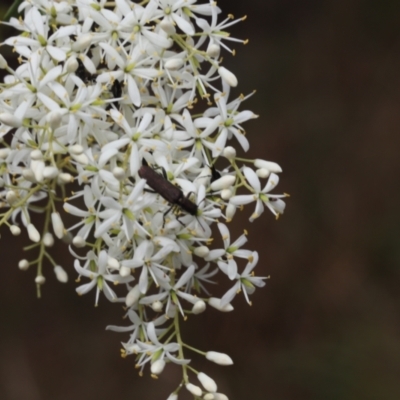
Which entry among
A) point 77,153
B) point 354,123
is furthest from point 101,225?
point 354,123

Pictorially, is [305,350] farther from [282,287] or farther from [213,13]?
[213,13]

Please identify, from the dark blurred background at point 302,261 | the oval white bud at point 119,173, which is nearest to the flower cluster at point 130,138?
the oval white bud at point 119,173

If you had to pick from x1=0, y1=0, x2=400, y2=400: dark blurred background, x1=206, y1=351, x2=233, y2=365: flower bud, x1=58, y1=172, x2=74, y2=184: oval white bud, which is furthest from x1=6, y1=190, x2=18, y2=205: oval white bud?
x1=0, y1=0, x2=400, y2=400: dark blurred background

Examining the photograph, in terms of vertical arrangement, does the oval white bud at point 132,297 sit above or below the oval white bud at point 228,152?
below

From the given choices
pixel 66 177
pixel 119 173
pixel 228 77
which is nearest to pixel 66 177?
pixel 66 177

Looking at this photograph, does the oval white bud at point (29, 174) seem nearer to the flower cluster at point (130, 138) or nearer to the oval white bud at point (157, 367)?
the flower cluster at point (130, 138)

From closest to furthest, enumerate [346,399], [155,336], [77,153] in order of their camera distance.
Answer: [77,153]
[155,336]
[346,399]
